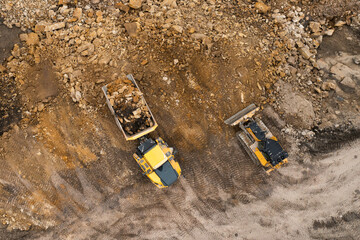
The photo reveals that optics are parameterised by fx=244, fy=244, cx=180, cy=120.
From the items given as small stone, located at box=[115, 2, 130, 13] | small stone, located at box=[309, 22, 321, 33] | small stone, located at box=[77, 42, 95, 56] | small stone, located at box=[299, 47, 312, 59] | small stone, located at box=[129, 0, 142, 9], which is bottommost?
small stone, located at box=[299, 47, 312, 59]

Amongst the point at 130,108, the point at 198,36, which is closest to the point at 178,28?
the point at 198,36

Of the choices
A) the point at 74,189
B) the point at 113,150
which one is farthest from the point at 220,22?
the point at 74,189

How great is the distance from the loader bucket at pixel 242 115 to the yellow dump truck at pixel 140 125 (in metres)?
2.70

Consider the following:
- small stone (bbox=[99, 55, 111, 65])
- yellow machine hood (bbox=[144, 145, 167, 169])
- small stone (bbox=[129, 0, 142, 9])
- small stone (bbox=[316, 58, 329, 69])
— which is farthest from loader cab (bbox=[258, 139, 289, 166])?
small stone (bbox=[129, 0, 142, 9])

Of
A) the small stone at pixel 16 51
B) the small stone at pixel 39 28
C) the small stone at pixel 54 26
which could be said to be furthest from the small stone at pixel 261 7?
the small stone at pixel 16 51

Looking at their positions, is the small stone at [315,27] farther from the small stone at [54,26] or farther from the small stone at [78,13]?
the small stone at [54,26]

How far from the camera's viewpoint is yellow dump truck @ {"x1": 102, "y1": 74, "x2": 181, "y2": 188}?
8781 millimetres

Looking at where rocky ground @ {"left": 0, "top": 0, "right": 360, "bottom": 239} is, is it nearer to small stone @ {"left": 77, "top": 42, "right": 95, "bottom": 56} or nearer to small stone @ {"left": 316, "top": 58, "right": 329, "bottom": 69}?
small stone @ {"left": 77, "top": 42, "right": 95, "bottom": 56}

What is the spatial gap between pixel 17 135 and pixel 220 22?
9259 millimetres

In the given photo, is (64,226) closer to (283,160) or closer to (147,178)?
(147,178)

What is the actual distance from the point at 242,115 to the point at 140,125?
3.98 meters

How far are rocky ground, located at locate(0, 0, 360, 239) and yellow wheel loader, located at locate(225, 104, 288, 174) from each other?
361 mm

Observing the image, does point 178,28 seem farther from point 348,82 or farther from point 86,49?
point 348,82

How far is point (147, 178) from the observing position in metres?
9.74
